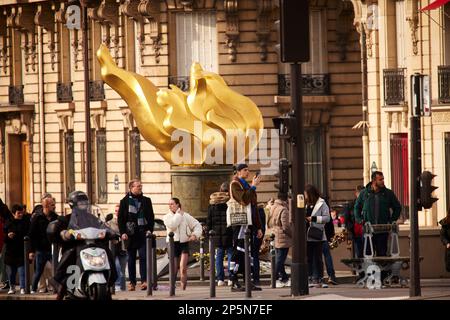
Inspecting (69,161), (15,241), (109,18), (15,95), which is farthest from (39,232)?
(15,95)

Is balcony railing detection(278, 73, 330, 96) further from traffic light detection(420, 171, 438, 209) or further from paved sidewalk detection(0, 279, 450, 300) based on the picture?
traffic light detection(420, 171, 438, 209)

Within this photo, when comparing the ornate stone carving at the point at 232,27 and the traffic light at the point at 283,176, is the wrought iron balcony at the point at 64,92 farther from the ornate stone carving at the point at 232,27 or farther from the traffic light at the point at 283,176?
the traffic light at the point at 283,176

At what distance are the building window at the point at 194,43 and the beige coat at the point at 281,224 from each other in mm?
26618

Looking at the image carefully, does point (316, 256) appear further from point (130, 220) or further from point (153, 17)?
point (153, 17)

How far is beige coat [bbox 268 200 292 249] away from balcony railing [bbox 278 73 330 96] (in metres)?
25.6

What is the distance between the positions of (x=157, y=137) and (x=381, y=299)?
1445 centimetres

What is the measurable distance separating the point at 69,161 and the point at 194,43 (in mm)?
8300

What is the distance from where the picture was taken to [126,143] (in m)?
66.1

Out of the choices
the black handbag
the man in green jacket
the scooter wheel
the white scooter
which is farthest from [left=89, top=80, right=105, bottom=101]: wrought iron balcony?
the scooter wheel

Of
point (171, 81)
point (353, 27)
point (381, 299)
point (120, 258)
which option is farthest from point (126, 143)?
point (381, 299)

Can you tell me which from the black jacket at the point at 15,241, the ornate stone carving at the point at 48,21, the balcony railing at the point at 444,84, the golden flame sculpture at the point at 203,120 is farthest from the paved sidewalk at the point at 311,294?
the ornate stone carving at the point at 48,21

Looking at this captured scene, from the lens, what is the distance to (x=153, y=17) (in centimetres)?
6384
